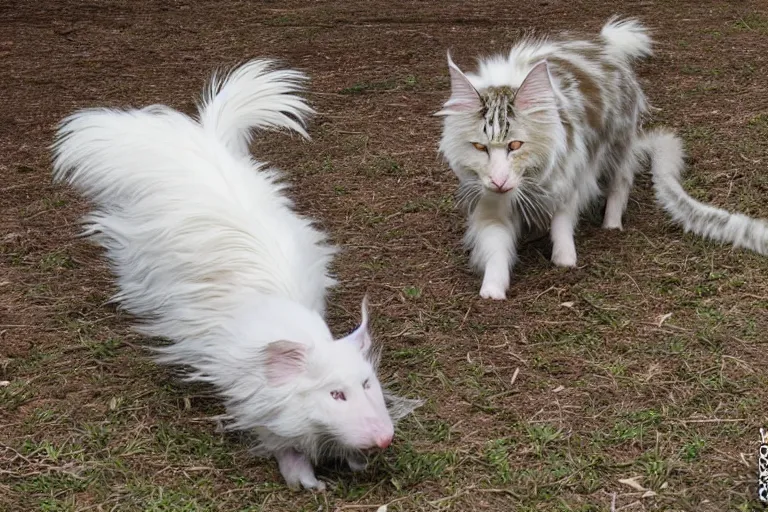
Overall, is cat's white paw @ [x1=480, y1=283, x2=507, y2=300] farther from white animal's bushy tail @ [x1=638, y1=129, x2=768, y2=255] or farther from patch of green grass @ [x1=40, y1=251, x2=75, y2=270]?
patch of green grass @ [x1=40, y1=251, x2=75, y2=270]

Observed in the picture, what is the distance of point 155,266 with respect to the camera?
13.8 feet

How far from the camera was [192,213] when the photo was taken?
4.18m

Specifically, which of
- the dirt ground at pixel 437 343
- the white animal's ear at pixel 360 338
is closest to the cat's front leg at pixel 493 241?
the dirt ground at pixel 437 343

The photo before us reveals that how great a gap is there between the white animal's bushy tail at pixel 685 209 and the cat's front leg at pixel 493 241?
1.05 metres

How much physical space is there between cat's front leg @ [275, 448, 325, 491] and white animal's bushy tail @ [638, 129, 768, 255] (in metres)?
2.82

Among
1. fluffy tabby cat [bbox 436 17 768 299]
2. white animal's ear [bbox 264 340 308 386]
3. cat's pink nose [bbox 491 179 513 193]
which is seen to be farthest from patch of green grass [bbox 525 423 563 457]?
cat's pink nose [bbox 491 179 513 193]

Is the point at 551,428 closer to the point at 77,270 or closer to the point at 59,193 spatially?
the point at 77,270

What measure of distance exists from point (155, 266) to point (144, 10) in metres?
7.58

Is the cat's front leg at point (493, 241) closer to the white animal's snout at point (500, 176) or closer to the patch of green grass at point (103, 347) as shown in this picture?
the white animal's snout at point (500, 176)

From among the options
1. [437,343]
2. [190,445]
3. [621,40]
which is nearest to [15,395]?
[190,445]

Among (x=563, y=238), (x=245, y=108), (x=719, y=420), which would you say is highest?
(x=245, y=108)

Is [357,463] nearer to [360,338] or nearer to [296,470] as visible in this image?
[296,470]

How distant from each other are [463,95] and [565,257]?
3.51 ft

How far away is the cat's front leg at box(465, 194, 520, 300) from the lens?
187 inches
